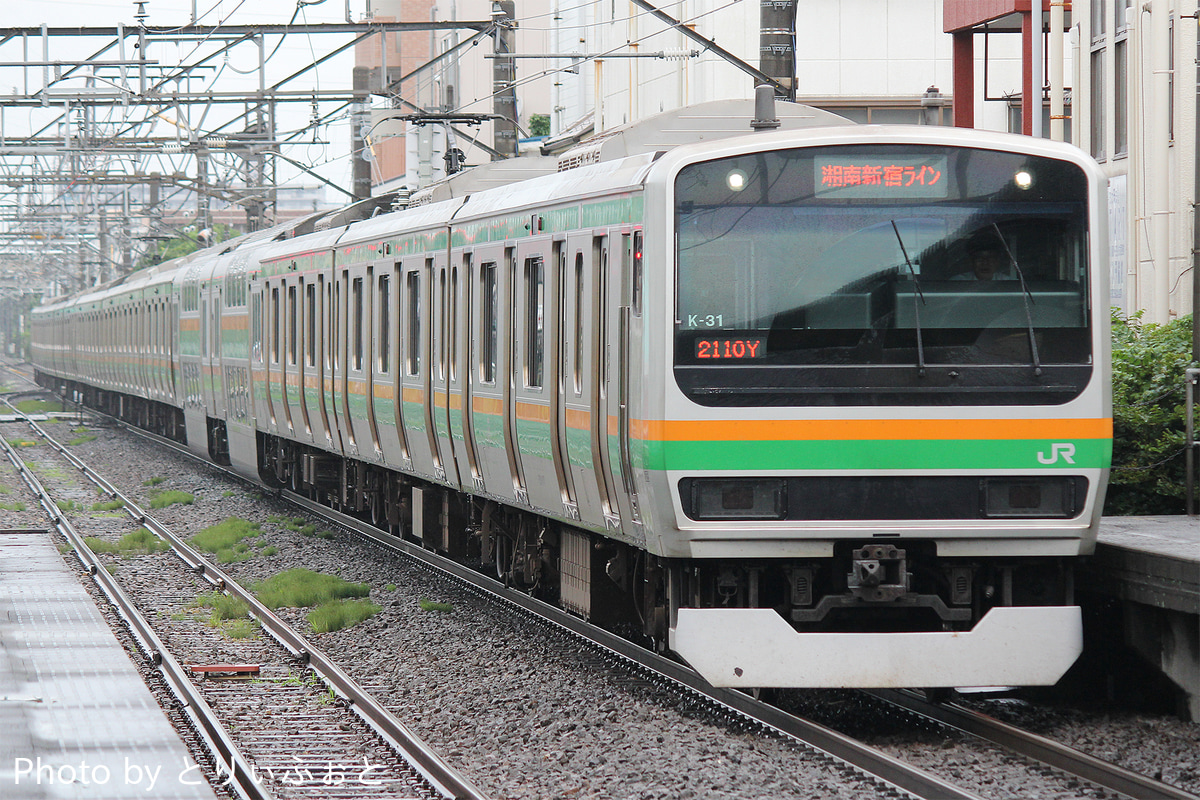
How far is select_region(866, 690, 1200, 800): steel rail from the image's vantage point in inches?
265

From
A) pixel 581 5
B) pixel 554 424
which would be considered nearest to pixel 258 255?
pixel 554 424

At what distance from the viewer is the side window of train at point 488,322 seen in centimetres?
1107

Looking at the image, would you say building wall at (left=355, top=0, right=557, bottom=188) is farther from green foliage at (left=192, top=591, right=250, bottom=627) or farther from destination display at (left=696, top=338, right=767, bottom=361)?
destination display at (left=696, top=338, right=767, bottom=361)

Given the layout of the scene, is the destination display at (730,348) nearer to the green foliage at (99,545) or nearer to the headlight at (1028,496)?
the headlight at (1028,496)

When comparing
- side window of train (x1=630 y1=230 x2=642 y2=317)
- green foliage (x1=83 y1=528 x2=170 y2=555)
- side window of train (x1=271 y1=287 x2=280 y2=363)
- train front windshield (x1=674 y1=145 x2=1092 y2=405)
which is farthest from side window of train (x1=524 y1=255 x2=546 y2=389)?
side window of train (x1=271 y1=287 x2=280 y2=363)

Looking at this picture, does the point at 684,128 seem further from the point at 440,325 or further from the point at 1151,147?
the point at 1151,147

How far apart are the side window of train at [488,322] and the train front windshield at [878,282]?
3.23 metres

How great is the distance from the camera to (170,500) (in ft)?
69.4

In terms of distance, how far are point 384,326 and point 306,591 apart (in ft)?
7.86

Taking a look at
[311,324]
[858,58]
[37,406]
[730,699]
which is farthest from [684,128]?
[37,406]

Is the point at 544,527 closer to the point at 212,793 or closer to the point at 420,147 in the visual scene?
the point at 212,793

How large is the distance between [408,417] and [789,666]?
6070 millimetres

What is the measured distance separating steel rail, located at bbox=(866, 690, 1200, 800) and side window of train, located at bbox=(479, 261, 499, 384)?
139 inches

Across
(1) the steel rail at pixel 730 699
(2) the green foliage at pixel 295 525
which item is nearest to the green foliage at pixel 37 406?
(2) the green foliage at pixel 295 525
